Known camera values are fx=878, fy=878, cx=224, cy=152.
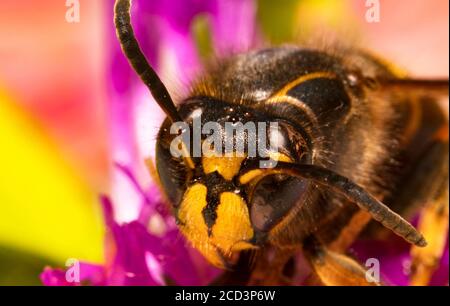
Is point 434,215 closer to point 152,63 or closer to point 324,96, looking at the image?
point 324,96

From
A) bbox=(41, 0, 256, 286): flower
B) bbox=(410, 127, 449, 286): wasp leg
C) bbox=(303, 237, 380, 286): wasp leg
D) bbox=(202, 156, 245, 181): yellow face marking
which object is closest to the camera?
bbox=(202, 156, 245, 181): yellow face marking

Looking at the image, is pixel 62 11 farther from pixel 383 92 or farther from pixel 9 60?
pixel 383 92

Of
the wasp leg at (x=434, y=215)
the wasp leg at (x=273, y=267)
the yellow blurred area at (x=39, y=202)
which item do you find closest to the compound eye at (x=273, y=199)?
the wasp leg at (x=273, y=267)

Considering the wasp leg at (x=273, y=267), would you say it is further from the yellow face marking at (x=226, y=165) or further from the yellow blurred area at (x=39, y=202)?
the yellow blurred area at (x=39, y=202)

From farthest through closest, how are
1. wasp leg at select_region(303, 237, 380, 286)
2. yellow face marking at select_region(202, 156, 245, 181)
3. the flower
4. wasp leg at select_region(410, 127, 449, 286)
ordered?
the flower, wasp leg at select_region(410, 127, 449, 286), wasp leg at select_region(303, 237, 380, 286), yellow face marking at select_region(202, 156, 245, 181)

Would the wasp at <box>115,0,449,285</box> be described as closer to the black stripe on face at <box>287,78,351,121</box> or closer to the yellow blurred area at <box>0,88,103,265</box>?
the black stripe on face at <box>287,78,351,121</box>

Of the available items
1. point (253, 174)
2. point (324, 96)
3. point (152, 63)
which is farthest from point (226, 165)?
point (152, 63)

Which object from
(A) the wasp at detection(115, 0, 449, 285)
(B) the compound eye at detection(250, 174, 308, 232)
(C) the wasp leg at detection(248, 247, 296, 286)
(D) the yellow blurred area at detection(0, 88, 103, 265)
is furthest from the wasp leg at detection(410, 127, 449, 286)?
(D) the yellow blurred area at detection(0, 88, 103, 265)

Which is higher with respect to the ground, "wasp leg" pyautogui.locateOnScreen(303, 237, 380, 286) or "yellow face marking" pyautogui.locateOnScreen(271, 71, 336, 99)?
"yellow face marking" pyautogui.locateOnScreen(271, 71, 336, 99)
